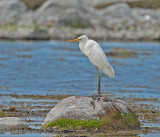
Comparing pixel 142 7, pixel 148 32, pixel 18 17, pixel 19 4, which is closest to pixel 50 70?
pixel 148 32

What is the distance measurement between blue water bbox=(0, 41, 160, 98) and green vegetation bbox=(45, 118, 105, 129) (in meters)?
8.17

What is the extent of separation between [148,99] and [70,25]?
53.6 metres

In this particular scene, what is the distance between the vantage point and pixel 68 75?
2975 cm

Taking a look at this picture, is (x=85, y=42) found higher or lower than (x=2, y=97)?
higher

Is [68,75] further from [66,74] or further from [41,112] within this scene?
[41,112]

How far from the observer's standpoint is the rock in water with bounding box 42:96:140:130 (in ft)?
43.1

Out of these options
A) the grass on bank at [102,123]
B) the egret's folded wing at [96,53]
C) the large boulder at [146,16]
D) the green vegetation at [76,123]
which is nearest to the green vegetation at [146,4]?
the large boulder at [146,16]

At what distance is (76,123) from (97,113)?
69cm

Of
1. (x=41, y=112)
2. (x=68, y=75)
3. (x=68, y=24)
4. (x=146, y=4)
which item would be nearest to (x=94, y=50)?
(x=41, y=112)

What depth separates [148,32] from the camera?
6525 centimetres

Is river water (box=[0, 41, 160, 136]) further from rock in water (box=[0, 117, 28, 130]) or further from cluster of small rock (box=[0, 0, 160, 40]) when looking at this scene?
cluster of small rock (box=[0, 0, 160, 40])

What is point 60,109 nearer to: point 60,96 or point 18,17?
point 60,96

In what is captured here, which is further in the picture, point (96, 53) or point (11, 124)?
point (96, 53)

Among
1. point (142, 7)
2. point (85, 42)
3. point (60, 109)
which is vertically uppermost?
point (85, 42)
